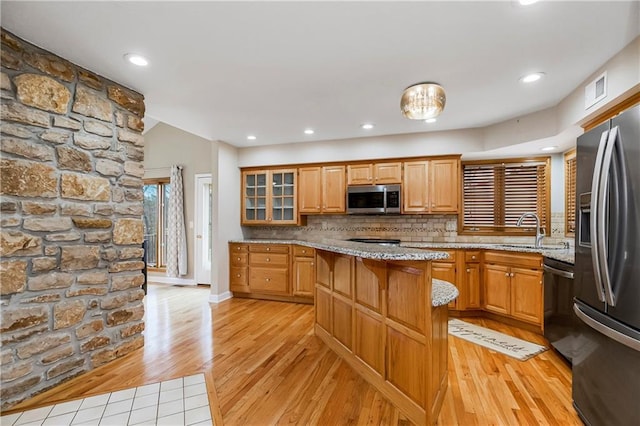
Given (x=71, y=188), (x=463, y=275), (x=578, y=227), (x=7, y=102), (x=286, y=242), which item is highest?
(x=7, y=102)

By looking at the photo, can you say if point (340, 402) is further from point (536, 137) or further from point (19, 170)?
point (536, 137)

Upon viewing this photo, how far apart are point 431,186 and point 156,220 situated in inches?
215

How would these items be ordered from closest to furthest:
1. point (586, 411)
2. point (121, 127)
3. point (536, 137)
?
point (586, 411) < point (121, 127) < point (536, 137)

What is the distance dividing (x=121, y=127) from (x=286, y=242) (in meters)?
2.69

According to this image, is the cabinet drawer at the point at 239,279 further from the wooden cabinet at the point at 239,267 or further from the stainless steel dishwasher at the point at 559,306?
the stainless steel dishwasher at the point at 559,306

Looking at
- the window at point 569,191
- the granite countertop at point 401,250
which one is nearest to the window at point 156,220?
the granite countertop at point 401,250

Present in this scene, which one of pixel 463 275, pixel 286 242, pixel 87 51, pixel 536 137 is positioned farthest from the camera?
pixel 286 242

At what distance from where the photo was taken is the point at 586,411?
74.9 inches

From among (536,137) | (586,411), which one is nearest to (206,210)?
(536,137)

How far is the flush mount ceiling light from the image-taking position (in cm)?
258

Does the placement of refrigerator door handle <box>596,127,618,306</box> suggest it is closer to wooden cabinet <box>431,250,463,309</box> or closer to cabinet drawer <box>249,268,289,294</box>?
wooden cabinet <box>431,250,463,309</box>

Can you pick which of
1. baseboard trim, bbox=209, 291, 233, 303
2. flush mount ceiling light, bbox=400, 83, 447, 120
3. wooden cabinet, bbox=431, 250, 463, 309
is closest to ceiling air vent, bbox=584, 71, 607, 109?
flush mount ceiling light, bbox=400, 83, 447, 120

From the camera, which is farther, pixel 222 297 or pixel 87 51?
pixel 222 297

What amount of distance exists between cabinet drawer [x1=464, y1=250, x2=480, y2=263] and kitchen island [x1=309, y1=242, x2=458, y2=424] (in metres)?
1.97
